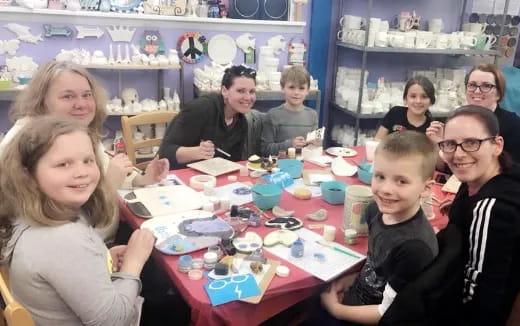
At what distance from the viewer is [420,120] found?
273 cm

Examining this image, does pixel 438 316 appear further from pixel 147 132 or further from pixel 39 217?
pixel 147 132

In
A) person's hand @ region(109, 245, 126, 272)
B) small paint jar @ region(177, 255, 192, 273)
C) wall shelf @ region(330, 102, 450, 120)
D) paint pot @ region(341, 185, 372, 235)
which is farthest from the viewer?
wall shelf @ region(330, 102, 450, 120)

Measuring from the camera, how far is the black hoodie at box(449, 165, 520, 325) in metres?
1.19

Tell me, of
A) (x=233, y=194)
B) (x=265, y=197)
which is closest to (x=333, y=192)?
(x=265, y=197)

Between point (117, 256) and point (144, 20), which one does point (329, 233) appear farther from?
point (144, 20)

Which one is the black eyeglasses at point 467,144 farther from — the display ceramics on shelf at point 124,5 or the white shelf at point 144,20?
the display ceramics on shelf at point 124,5

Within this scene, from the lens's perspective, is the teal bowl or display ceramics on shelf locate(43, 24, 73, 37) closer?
the teal bowl

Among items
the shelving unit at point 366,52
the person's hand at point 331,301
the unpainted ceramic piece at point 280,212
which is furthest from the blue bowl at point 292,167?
the shelving unit at point 366,52

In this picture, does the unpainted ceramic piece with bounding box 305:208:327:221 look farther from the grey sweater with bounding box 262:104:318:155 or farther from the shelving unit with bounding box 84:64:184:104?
the shelving unit with bounding box 84:64:184:104

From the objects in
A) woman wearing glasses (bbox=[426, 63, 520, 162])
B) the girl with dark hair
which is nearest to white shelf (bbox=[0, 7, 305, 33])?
the girl with dark hair

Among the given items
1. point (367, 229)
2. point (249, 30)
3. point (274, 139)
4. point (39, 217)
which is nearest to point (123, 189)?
point (39, 217)

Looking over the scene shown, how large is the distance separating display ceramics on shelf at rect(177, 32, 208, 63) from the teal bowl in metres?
2.29

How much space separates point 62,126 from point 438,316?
1053 millimetres

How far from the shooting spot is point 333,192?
1744 millimetres
